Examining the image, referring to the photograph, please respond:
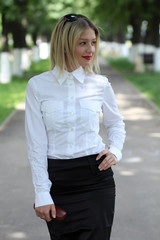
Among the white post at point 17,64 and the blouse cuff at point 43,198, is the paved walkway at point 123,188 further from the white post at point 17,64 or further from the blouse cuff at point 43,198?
the white post at point 17,64

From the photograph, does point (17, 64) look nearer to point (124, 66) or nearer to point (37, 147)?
point (124, 66)

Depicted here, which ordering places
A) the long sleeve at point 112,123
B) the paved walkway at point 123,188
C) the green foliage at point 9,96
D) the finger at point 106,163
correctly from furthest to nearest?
the green foliage at point 9,96, the paved walkway at point 123,188, the long sleeve at point 112,123, the finger at point 106,163

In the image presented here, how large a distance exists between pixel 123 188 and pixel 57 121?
360 cm

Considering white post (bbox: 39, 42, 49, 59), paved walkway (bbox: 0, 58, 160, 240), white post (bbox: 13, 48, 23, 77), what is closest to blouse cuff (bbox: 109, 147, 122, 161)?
paved walkway (bbox: 0, 58, 160, 240)

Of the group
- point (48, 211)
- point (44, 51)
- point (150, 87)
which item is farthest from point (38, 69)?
point (44, 51)

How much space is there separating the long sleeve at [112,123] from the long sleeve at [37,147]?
40 centimetres

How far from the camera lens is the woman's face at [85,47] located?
256cm

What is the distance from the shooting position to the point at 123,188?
600cm

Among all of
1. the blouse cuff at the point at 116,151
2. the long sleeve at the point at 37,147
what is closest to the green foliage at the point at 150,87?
the blouse cuff at the point at 116,151

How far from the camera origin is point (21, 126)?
34.7 feet

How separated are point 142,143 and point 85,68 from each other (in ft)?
20.0

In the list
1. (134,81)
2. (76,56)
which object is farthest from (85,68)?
(134,81)

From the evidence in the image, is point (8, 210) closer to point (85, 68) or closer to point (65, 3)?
point (85, 68)

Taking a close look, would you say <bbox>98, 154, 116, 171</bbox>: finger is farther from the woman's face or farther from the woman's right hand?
the woman's face
